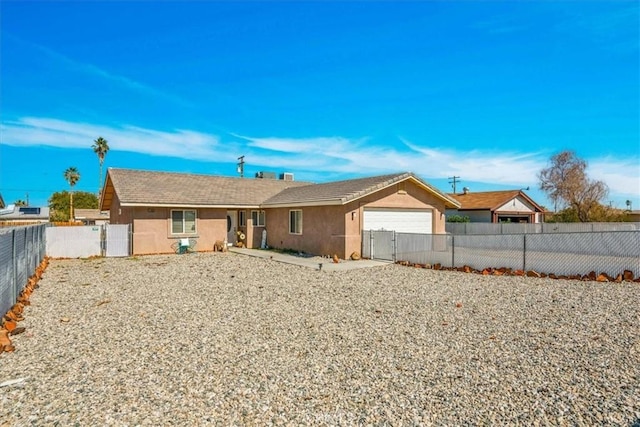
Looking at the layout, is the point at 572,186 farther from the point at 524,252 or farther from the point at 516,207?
the point at 524,252

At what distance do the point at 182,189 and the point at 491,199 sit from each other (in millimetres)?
25058

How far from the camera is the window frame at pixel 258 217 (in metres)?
22.5

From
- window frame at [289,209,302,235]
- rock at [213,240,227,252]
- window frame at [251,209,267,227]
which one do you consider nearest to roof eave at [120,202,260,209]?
window frame at [251,209,267,227]

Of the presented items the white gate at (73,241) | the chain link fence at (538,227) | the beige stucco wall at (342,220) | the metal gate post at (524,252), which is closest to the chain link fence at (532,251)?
the metal gate post at (524,252)

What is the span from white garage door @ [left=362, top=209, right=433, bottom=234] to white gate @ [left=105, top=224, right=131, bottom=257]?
11499 mm

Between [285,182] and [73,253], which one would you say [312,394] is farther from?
[285,182]

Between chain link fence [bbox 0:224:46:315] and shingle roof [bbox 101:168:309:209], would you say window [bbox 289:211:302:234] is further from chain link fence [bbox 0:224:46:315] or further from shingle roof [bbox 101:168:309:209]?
chain link fence [bbox 0:224:46:315]

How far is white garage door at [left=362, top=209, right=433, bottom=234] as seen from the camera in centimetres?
1717

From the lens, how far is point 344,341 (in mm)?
6047

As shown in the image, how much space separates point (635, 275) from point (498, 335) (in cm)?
767

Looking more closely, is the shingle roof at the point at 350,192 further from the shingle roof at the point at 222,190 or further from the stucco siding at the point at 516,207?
the stucco siding at the point at 516,207

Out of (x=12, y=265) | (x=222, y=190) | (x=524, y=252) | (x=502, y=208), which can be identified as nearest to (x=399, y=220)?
(x=524, y=252)

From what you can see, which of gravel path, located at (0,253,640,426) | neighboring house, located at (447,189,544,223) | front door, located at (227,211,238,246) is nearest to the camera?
gravel path, located at (0,253,640,426)

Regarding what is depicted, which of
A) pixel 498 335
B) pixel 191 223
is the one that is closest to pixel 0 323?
pixel 498 335
